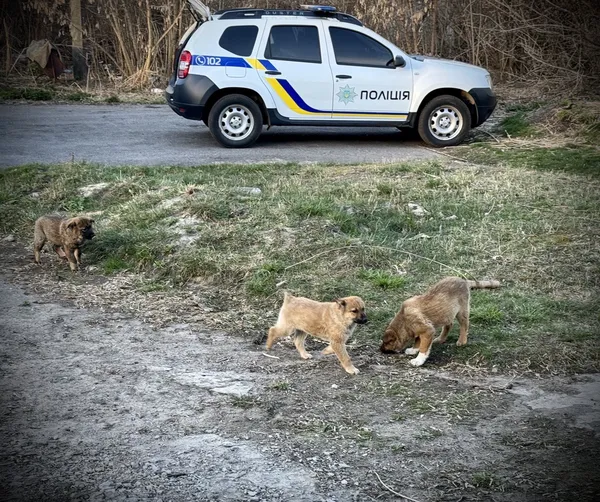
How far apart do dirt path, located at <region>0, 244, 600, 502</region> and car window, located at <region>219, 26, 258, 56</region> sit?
823 centimetres

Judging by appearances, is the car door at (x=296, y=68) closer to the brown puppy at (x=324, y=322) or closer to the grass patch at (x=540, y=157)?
the grass patch at (x=540, y=157)

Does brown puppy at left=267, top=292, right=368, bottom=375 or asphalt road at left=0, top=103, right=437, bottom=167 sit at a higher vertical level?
asphalt road at left=0, top=103, right=437, bottom=167

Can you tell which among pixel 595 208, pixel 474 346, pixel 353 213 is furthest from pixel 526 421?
Result: pixel 595 208

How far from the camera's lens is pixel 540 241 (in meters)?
9.38

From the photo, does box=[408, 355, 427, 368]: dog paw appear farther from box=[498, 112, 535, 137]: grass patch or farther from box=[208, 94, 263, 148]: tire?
box=[498, 112, 535, 137]: grass patch

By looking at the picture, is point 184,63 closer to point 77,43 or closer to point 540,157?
point 540,157

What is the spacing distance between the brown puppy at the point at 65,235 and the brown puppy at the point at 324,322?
3068 millimetres

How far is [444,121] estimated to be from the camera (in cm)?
1523

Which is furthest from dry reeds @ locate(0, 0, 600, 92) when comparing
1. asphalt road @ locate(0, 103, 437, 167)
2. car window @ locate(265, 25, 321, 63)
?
car window @ locate(265, 25, 321, 63)

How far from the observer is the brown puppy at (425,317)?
6.75 meters

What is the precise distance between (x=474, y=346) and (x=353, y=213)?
11.1ft

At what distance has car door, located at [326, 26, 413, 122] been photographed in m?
14.6

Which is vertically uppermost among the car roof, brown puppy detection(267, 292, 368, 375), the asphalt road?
the car roof

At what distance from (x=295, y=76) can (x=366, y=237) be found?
594 cm
